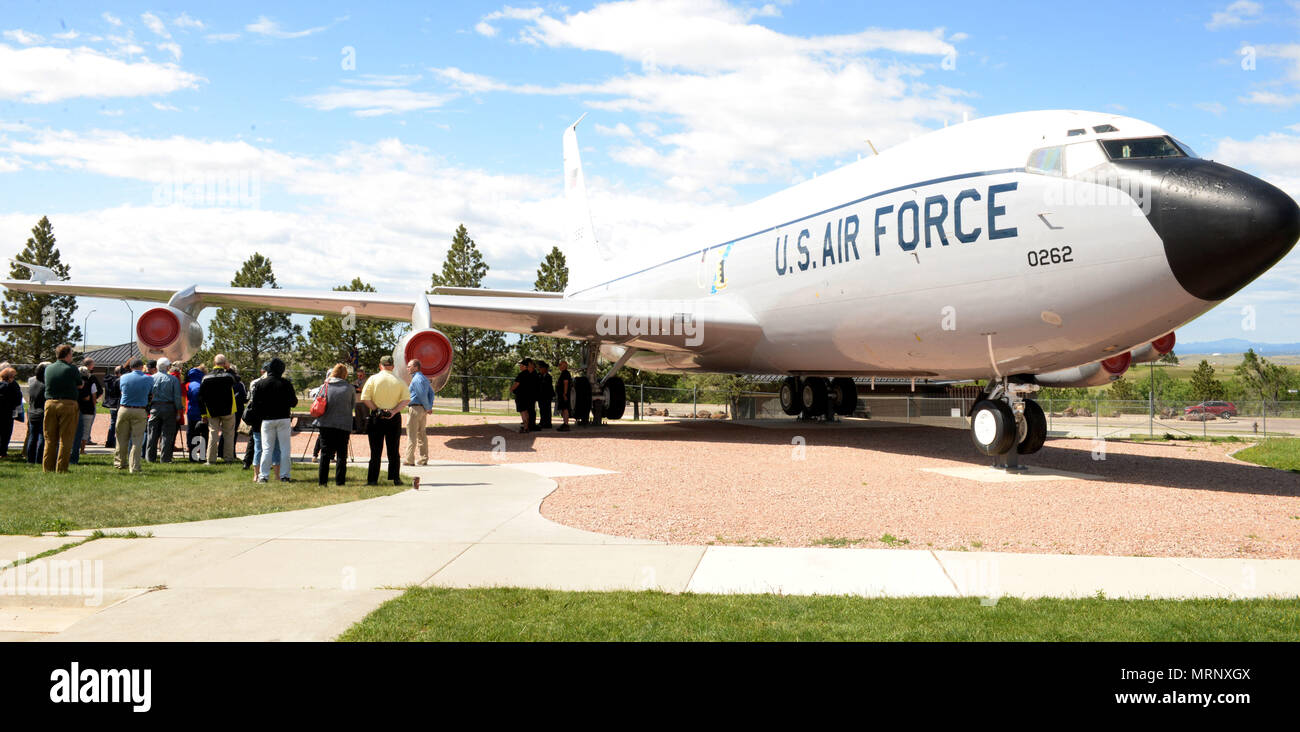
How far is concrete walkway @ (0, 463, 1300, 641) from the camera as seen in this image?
5367mm

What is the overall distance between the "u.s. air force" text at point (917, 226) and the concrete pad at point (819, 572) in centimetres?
587

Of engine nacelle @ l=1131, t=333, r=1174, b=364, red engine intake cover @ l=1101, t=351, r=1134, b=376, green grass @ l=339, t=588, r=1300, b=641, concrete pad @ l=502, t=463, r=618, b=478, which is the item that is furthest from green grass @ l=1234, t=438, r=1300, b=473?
concrete pad @ l=502, t=463, r=618, b=478

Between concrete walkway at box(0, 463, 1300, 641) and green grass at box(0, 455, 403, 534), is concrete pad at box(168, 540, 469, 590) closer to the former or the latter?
concrete walkway at box(0, 463, 1300, 641)

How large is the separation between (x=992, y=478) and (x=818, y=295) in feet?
14.7

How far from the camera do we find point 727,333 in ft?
59.9

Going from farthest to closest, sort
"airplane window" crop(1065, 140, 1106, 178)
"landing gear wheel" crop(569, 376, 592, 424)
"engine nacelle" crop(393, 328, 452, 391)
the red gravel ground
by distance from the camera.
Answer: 1. "landing gear wheel" crop(569, 376, 592, 424)
2. "engine nacelle" crop(393, 328, 452, 391)
3. "airplane window" crop(1065, 140, 1106, 178)
4. the red gravel ground

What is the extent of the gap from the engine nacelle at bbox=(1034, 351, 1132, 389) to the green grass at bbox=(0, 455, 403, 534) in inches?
566

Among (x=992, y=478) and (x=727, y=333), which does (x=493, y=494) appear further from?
(x=727, y=333)

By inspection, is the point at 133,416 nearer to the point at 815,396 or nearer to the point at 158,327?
the point at 158,327

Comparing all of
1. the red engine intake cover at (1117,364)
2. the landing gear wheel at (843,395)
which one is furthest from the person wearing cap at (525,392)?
the red engine intake cover at (1117,364)

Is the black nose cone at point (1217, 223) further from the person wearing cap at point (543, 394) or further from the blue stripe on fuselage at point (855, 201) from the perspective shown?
the person wearing cap at point (543, 394)

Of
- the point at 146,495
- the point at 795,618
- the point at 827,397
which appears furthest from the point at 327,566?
the point at 827,397

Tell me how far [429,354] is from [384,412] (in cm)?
423
